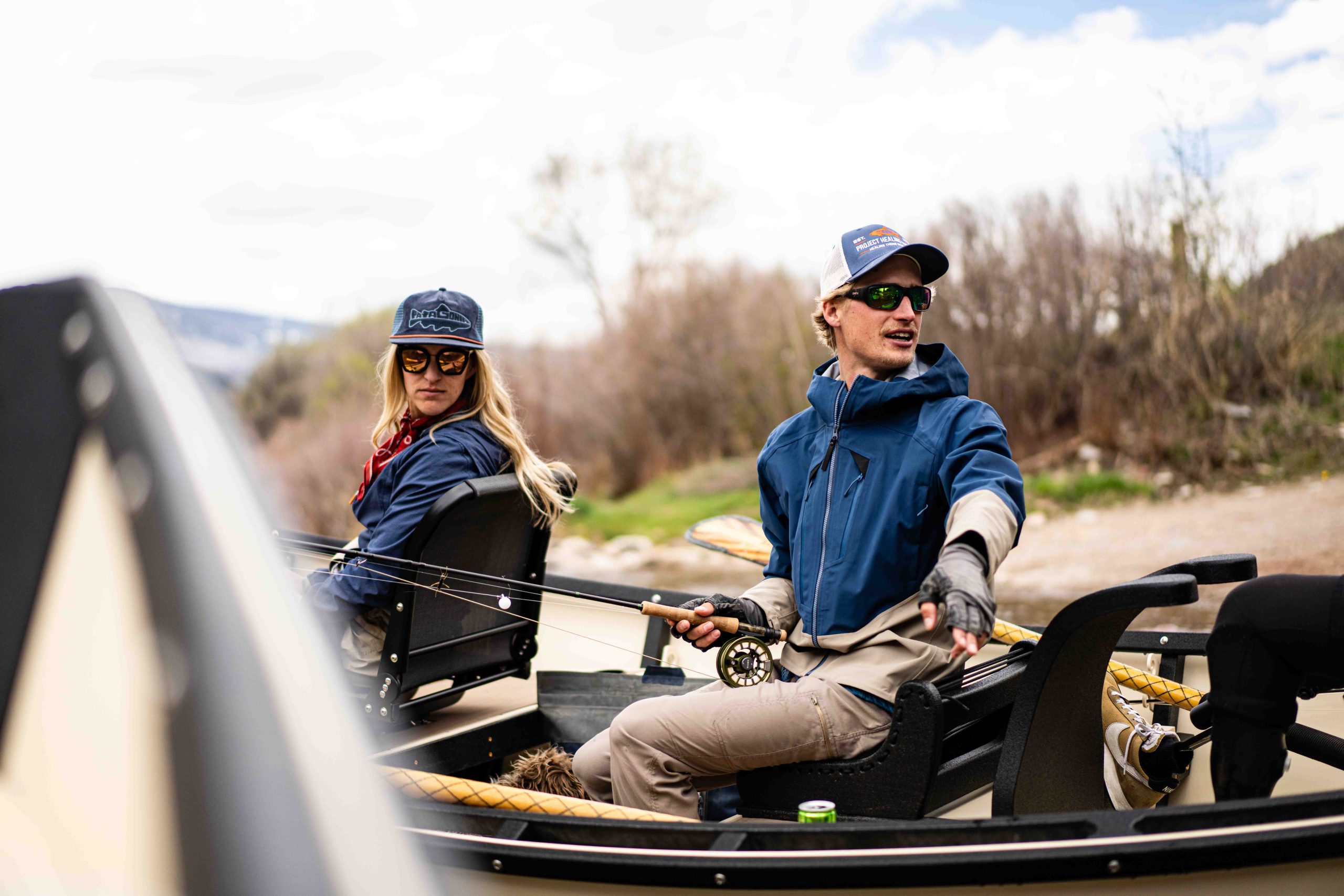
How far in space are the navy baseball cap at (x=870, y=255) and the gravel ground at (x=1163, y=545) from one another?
4518 mm

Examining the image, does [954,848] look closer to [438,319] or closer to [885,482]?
[885,482]

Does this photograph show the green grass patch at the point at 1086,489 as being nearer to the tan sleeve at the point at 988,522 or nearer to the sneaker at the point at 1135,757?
the sneaker at the point at 1135,757

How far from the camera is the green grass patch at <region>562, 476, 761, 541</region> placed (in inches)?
514

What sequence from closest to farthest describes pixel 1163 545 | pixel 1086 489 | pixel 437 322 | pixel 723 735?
pixel 723 735 → pixel 437 322 → pixel 1163 545 → pixel 1086 489

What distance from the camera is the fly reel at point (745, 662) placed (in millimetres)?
2846

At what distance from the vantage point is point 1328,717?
3082 mm

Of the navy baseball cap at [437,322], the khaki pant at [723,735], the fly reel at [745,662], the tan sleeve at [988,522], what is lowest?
the khaki pant at [723,735]

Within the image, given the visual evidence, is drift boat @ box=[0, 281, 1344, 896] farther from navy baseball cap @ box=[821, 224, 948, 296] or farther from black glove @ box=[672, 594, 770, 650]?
navy baseball cap @ box=[821, 224, 948, 296]

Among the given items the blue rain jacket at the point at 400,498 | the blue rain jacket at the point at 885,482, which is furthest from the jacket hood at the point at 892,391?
the blue rain jacket at the point at 400,498

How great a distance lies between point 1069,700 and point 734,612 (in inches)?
32.9

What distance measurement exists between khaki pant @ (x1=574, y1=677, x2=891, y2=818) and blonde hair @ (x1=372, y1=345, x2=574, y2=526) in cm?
97

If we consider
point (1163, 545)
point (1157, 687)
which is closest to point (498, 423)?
point (1157, 687)

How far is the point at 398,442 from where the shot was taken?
11.6ft

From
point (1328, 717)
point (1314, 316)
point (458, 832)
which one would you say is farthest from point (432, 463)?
point (1314, 316)
